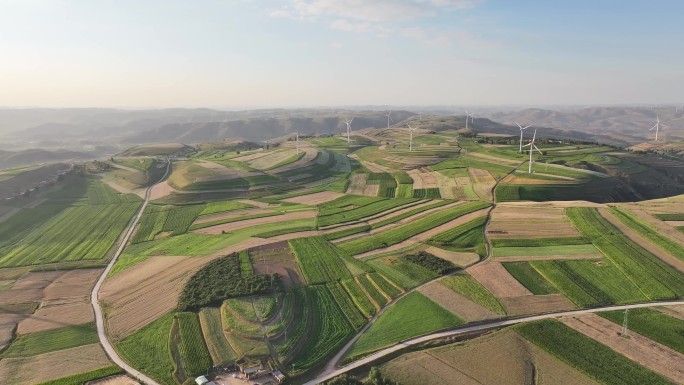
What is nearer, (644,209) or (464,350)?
(464,350)

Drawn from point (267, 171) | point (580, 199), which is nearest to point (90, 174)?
point (267, 171)

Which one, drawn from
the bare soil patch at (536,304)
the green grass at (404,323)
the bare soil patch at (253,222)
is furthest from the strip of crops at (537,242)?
the bare soil patch at (253,222)

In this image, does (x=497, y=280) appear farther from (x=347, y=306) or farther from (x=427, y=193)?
(x=427, y=193)

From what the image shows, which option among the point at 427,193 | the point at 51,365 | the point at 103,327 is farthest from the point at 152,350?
the point at 427,193

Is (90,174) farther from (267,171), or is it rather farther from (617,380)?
(617,380)

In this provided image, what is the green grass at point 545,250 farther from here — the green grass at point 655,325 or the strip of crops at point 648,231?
the green grass at point 655,325
